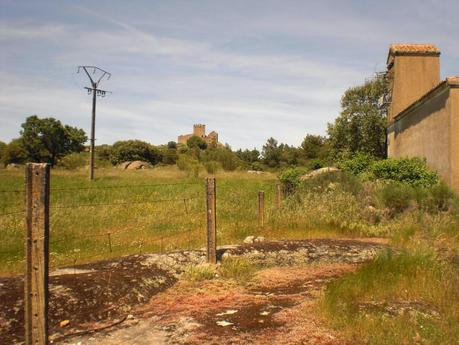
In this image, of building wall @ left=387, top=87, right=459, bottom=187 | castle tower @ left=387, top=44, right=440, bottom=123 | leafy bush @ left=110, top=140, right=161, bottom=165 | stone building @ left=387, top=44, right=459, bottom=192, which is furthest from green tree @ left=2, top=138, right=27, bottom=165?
building wall @ left=387, top=87, right=459, bottom=187

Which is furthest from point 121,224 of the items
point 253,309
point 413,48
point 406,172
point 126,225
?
point 413,48

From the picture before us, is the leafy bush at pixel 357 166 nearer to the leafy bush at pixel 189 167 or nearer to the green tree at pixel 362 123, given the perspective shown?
the green tree at pixel 362 123

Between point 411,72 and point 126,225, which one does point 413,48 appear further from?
point 126,225

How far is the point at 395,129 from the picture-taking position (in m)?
22.9

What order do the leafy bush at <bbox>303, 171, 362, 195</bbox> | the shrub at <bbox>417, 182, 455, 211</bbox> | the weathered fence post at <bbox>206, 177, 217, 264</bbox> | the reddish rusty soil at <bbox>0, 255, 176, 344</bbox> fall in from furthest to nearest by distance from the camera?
the leafy bush at <bbox>303, 171, 362, 195</bbox> < the shrub at <bbox>417, 182, 455, 211</bbox> < the weathered fence post at <bbox>206, 177, 217, 264</bbox> < the reddish rusty soil at <bbox>0, 255, 176, 344</bbox>

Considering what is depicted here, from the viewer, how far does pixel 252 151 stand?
71625 mm

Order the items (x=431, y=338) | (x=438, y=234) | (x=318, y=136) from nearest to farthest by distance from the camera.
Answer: (x=431, y=338) → (x=438, y=234) → (x=318, y=136)

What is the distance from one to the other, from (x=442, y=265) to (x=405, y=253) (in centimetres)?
59

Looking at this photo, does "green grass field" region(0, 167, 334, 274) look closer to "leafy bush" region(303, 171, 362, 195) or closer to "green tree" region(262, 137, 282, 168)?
"leafy bush" region(303, 171, 362, 195)

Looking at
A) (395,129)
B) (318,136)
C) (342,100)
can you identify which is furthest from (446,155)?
(318,136)

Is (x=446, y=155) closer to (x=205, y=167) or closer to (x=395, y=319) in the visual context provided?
(x=395, y=319)

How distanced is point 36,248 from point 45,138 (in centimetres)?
5973

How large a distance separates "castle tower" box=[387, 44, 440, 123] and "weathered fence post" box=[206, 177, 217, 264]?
18317 millimetres

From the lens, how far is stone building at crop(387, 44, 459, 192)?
1495cm
